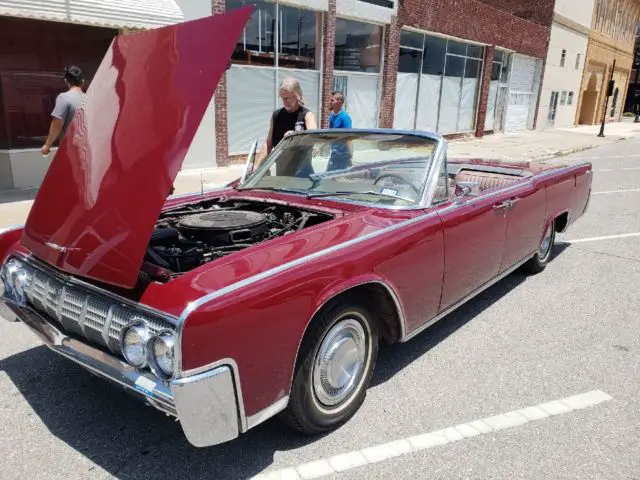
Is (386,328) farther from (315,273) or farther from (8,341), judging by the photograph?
(8,341)

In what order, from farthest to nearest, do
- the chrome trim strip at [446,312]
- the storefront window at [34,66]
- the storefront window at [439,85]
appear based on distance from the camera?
the storefront window at [439,85]
the storefront window at [34,66]
the chrome trim strip at [446,312]

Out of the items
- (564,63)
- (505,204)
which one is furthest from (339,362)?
(564,63)

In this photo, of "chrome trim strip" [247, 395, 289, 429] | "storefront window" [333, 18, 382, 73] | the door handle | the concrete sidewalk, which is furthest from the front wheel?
"storefront window" [333, 18, 382, 73]

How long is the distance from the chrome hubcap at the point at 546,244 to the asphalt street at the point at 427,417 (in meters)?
0.95

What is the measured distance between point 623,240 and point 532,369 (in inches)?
166

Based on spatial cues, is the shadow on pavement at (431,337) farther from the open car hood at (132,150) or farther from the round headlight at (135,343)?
the open car hood at (132,150)

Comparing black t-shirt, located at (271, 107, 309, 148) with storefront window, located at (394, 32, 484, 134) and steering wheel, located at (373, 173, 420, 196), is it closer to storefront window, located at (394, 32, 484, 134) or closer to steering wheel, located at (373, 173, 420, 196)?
steering wheel, located at (373, 173, 420, 196)

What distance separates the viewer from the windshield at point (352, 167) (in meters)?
3.44

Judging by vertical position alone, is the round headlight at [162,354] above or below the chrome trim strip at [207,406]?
above

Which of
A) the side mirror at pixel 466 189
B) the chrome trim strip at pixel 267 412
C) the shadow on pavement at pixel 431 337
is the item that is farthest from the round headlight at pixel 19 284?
the side mirror at pixel 466 189

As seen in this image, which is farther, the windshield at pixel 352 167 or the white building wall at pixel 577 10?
the white building wall at pixel 577 10

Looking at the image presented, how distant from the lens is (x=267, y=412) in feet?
7.47

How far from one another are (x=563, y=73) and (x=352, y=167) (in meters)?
30.9

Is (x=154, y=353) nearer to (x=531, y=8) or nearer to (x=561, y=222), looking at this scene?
(x=561, y=222)
